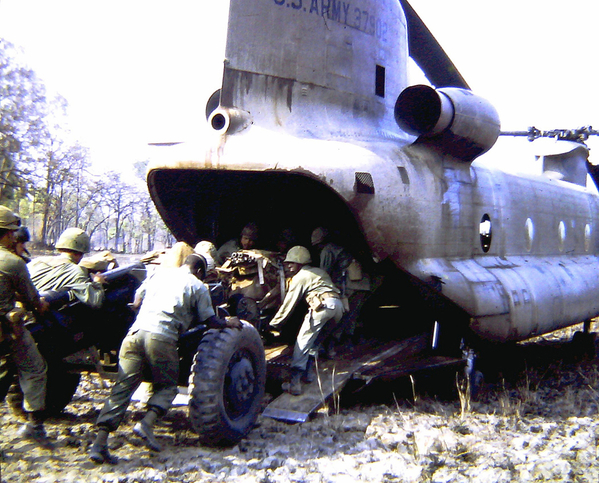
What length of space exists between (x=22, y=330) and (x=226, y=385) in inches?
59.6

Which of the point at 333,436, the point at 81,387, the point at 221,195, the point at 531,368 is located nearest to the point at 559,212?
the point at 531,368

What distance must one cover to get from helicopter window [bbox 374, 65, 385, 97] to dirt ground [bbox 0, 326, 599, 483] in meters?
3.68

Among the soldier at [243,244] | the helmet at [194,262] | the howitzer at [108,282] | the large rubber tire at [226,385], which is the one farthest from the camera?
the soldier at [243,244]

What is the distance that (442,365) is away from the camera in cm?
575

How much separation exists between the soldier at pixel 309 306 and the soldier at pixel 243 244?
1027mm

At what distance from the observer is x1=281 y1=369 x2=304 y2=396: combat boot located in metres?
4.99

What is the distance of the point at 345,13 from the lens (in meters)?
6.24

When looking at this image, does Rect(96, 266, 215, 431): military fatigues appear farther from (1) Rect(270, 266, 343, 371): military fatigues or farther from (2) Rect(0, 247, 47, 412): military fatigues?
(1) Rect(270, 266, 343, 371): military fatigues

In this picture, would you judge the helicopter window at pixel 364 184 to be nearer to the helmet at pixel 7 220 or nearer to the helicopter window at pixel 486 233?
the helicopter window at pixel 486 233

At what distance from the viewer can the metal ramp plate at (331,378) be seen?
15.5 feet

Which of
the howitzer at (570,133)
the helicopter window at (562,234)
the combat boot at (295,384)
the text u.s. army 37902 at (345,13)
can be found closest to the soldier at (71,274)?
the combat boot at (295,384)

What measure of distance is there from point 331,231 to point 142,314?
2798 mm

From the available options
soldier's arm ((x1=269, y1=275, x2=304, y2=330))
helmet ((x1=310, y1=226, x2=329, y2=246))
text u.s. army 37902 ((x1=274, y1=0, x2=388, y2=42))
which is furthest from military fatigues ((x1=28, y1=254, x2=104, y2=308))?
text u.s. army 37902 ((x1=274, y1=0, x2=388, y2=42))

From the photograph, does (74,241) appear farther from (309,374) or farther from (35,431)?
(309,374)
